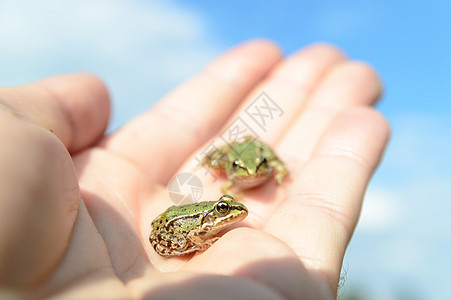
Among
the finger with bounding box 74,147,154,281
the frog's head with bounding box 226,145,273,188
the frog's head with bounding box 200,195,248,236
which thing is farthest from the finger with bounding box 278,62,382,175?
the finger with bounding box 74,147,154,281

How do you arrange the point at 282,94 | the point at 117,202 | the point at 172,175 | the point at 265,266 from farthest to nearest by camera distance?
the point at 282,94, the point at 172,175, the point at 117,202, the point at 265,266

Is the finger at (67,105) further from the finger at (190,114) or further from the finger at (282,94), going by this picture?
the finger at (282,94)

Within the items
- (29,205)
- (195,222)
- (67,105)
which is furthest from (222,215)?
(67,105)

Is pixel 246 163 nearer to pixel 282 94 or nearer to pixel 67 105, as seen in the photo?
pixel 282 94

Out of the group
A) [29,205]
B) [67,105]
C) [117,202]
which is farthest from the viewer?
[67,105]

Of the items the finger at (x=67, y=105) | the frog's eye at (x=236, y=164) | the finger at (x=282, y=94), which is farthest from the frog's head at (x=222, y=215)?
the finger at (x=282, y=94)
